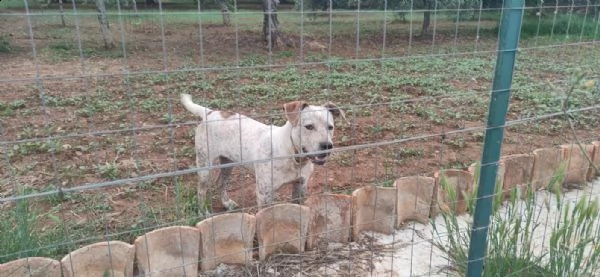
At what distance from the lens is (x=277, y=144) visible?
12.3ft

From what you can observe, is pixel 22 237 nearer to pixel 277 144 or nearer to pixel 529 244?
pixel 277 144

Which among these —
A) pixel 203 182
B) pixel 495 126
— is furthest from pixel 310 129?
pixel 495 126

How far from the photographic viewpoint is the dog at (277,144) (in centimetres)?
356

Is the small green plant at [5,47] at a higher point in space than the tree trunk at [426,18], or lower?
lower

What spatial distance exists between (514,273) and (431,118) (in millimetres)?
3734

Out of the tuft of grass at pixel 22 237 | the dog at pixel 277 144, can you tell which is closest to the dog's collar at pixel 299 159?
the dog at pixel 277 144

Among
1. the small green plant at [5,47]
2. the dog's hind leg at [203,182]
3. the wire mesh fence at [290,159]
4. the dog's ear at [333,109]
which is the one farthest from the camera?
the small green plant at [5,47]

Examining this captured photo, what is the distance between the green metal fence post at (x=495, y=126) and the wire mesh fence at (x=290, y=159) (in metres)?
0.21

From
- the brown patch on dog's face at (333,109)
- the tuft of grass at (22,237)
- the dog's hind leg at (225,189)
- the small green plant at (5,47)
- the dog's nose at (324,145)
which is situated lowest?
the dog's hind leg at (225,189)

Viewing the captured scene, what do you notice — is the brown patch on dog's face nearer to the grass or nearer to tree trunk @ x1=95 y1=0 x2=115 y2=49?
the grass

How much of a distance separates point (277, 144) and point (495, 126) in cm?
188

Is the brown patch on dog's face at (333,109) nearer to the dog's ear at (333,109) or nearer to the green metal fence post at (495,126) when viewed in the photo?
the dog's ear at (333,109)

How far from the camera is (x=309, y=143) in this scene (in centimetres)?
356

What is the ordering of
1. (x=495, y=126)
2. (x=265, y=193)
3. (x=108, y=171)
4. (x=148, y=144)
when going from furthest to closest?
(x=148, y=144)
(x=108, y=171)
(x=265, y=193)
(x=495, y=126)
